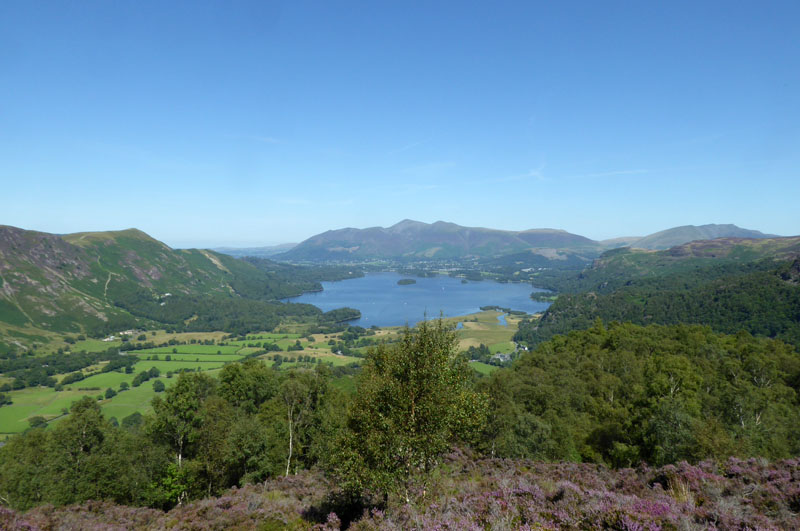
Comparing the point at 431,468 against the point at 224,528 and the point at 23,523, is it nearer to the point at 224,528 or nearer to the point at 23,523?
the point at 224,528

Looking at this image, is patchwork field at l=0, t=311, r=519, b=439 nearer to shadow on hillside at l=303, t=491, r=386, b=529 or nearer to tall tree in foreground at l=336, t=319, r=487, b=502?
shadow on hillside at l=303, t=491, r=386, b=529

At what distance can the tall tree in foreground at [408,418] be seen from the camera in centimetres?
1356

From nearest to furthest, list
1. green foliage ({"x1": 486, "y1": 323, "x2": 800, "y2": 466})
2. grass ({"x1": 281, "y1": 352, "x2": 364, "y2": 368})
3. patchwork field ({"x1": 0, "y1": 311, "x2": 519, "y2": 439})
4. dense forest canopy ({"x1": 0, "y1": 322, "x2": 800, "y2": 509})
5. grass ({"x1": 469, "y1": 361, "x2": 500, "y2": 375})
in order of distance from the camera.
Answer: dense forest canopy ({"x1": 0, "y1": 322, "x2": 800, "y2": 509})
green foliage ({"x1": 486, "y1": 323, "x2": 800, "y2": 466})
patchwork field ({"x1": 0, "y1": 311, "x2": 519, "y2": 439})
grass ({"x1": 469, "y1": 361, "x2": 500, "y2": 375})
grass ({"x1": 281, "y1": 352, "x2": 364, "y2": 368})

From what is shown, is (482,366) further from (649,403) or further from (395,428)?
(395,428)

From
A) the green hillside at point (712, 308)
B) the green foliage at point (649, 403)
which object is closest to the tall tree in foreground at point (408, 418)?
the green foliage at point (649, 403)

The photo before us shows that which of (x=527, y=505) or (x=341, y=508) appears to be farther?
(x=341, y=508)

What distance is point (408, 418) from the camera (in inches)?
555

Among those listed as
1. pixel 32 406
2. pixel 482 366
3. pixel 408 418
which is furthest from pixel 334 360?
pixel 408 418

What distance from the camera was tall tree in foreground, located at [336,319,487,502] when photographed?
44.5ft

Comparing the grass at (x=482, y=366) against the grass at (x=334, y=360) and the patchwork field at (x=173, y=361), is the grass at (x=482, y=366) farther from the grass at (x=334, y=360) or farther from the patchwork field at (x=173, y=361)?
the grass at (x=334, y=360)

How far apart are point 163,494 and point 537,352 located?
2265 inches

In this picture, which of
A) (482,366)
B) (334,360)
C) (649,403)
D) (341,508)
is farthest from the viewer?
(334,360)

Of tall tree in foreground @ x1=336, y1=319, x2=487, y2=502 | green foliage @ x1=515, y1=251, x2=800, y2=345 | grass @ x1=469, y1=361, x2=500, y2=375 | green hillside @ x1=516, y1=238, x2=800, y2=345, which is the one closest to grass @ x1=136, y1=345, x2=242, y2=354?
grass @ x1=469, y1=361, x2=500, y2=375

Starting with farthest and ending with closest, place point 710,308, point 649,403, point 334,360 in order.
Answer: point 710,308 < point 334,360 < point 649,403
